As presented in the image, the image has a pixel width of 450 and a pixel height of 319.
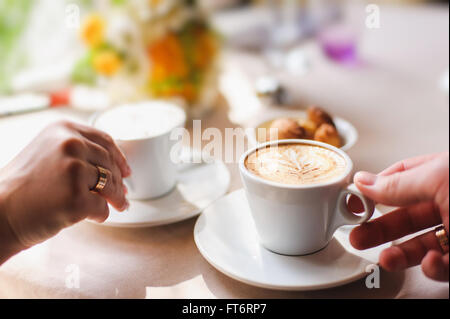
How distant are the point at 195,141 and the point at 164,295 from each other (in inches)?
17.8

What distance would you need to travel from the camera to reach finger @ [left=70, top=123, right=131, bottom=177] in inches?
27.5

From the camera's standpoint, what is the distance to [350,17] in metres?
1.52

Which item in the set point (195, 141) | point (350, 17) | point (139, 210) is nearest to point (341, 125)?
point (195, 141)

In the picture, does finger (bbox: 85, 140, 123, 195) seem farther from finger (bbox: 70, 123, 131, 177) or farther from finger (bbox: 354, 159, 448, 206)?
finger (bbox: 354, 159, 448, 206)

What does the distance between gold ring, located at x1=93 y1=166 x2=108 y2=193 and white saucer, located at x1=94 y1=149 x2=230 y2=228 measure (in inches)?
2.9

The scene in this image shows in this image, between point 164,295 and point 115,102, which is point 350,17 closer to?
point 115,102

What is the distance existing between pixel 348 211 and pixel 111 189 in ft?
1.11

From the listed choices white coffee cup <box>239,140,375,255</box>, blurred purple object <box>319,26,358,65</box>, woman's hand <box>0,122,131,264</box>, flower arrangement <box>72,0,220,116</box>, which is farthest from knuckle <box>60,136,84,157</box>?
blurred purple object <box>319,26,358,65</box>

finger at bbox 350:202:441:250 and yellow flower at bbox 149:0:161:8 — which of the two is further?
yellow flower at bbox 149:0:161:8

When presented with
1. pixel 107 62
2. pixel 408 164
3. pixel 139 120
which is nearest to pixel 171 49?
pixel 107 62

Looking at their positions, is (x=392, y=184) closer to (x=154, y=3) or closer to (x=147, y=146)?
(x=147, y=146)

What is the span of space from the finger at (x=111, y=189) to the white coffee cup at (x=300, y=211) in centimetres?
20

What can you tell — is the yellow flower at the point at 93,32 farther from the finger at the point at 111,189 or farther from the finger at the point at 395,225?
the finger at the point at 395,225

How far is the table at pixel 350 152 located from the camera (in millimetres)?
613
